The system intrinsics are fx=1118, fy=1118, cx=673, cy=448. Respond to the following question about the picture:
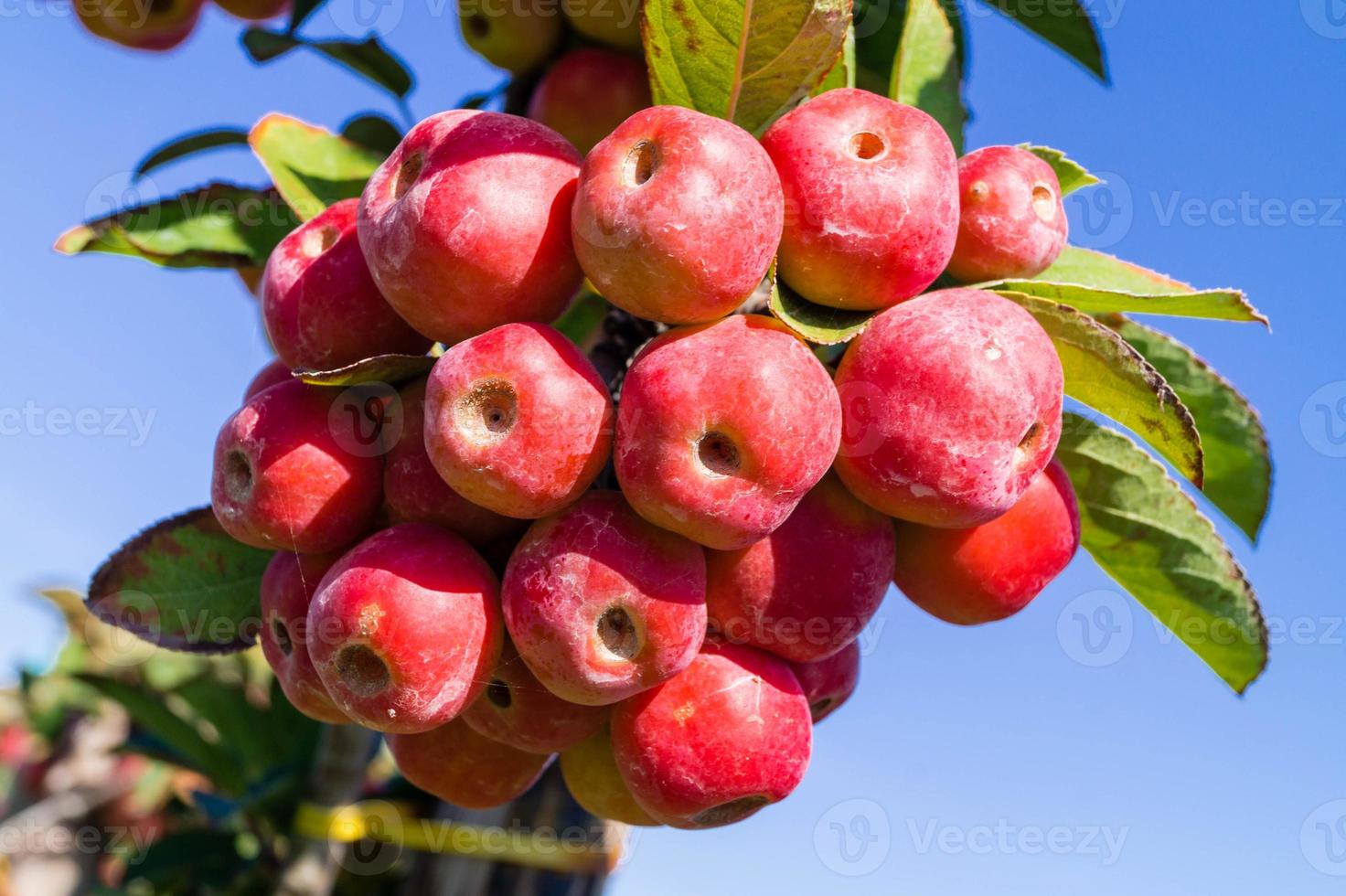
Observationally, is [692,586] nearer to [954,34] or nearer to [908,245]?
[908,245]

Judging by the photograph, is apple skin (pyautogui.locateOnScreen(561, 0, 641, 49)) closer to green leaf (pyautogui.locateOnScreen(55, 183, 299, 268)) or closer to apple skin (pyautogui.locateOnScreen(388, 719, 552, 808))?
green leaf (pyautogui.locateOnScreen(55, 183, 299, 268))

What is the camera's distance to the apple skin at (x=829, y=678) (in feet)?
4.32

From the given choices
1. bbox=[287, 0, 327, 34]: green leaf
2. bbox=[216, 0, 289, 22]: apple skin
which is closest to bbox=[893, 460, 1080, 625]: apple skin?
bbox=[287, 0, 327, 34]: green leaf

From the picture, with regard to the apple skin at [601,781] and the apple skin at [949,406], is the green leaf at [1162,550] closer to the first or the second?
the apple skin at [949,406]

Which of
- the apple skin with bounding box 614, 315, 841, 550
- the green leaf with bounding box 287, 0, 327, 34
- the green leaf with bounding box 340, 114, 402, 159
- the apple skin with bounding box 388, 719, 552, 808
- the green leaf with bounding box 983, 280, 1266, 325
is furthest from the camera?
the green leaf with bounding box 287, 0, 327, 34

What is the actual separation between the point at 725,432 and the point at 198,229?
1073mm

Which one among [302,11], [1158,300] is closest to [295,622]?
[1158,300]

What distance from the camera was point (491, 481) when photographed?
3.46 ft

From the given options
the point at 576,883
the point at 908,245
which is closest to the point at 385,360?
the point at 908,245

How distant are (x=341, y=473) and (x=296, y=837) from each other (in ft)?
5.70

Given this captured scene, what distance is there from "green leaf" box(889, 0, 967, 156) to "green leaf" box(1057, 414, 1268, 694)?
0.46 metres

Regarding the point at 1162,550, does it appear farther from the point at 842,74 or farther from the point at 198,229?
the point at 198,229

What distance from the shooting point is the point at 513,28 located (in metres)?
1.83

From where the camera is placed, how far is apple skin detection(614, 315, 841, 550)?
1014 mm
